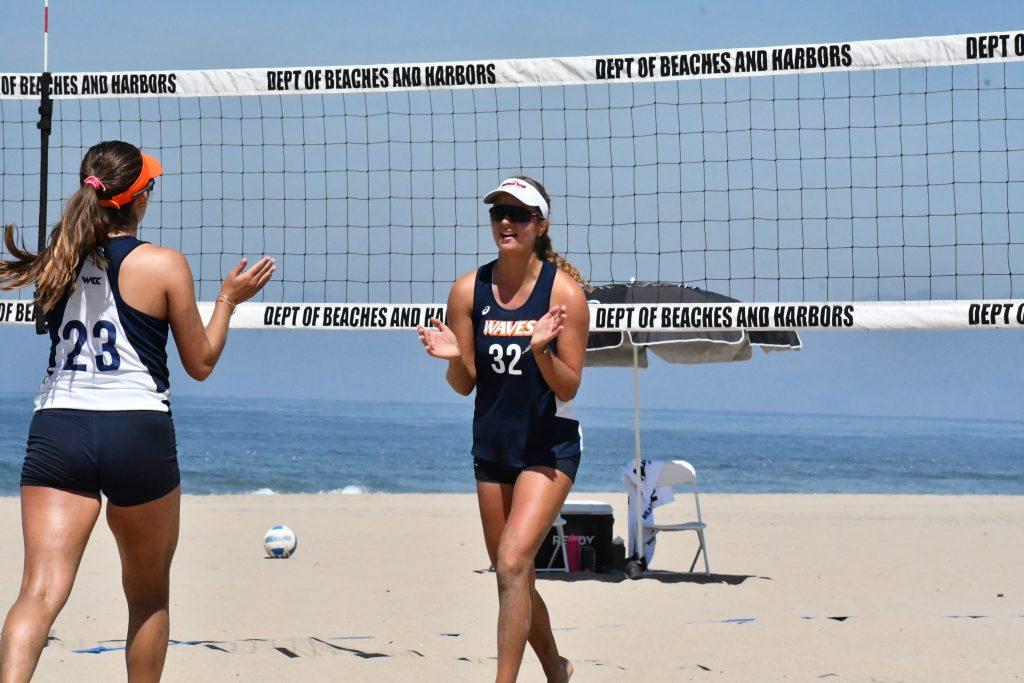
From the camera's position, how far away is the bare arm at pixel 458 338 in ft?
13.1

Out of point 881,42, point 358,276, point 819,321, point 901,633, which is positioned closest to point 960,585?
point 901,633

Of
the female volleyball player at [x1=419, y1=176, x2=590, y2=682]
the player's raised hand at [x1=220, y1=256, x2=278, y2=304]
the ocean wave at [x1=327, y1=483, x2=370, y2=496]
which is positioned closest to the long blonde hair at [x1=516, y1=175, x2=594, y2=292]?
the female volleyball player at [x1=419, y1=176, x2=590, y2=682]

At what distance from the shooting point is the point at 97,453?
3.21 meters

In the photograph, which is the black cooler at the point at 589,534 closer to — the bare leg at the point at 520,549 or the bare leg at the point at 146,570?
the bare leg at the point at 520,549

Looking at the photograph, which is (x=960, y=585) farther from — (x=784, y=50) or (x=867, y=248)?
(x=784, y=50)

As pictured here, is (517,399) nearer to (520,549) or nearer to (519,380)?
(519,380)

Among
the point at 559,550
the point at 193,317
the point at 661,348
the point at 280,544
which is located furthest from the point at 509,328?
the point at 280,544

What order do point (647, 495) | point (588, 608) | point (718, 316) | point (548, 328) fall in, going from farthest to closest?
1. point (647, 495)
2. point (588, 608)
3. point (718, 316)
4. point (548, 328)

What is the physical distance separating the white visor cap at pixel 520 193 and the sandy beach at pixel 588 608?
1.77 meters

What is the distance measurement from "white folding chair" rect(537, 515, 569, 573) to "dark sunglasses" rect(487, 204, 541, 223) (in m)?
4.08

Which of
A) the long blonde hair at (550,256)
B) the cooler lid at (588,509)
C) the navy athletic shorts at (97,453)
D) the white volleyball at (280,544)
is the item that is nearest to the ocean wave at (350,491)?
the white volleyball at (280,544)

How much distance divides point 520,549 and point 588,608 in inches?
114

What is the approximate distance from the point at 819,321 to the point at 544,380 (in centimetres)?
217

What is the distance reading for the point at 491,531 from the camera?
4.12m
